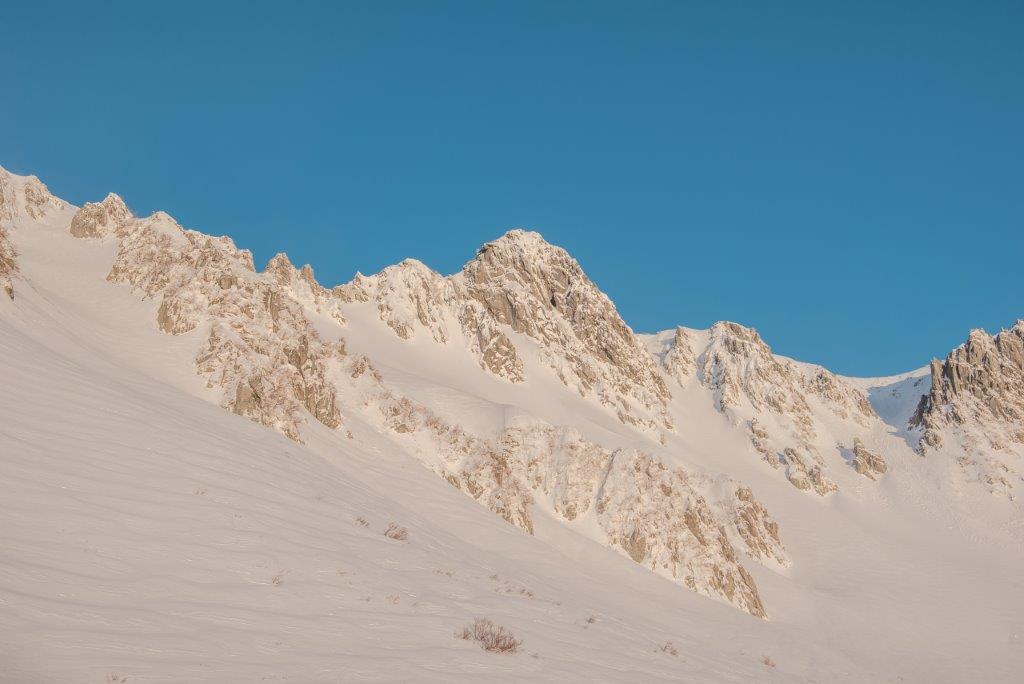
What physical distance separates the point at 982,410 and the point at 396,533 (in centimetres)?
11963

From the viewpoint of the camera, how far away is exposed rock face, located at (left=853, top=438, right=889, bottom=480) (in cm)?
9600

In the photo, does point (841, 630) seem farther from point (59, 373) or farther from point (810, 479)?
A: point (59, 373)

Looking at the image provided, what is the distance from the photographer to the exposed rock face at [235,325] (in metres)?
28.5

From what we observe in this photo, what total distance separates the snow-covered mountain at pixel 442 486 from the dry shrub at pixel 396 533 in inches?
10.7

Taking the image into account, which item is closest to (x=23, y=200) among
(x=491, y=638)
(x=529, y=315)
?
(x=491, y=638)

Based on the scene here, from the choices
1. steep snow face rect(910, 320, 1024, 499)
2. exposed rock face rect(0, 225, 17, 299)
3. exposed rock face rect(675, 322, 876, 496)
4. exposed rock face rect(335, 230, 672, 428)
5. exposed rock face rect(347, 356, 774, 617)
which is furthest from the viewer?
steep snow face rect(910, 320, 1024, 499)

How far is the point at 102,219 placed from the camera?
160 ft

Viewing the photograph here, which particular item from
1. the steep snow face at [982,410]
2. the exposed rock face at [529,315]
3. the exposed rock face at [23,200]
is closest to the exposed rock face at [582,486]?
the exposed rock face at [23,200]

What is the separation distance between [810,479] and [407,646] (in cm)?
9042

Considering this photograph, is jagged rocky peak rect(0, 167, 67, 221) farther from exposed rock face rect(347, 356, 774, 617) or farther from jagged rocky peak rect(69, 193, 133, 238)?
exposed rock face rect(347, 356, 774, 617)

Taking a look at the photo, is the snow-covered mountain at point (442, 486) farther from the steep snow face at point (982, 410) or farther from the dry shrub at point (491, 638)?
the steep snow face at point (982, 410)

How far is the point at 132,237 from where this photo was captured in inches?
1656

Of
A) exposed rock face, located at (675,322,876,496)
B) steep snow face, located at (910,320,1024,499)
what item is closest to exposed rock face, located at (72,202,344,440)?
exposed rock face, located at (675,322,876,496)

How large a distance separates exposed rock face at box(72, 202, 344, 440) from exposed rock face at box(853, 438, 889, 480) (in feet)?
269
